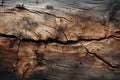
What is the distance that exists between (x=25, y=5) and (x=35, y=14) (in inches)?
3.6

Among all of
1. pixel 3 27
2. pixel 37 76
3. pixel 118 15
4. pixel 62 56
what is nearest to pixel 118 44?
pixel 118 15

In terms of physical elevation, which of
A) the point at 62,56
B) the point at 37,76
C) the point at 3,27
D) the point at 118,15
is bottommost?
the point at 37,76

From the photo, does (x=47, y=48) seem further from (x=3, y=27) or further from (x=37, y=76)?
(x=3, y=27)

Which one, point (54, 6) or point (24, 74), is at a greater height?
point (54, 6)

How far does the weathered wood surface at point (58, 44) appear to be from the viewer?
1.95 meters

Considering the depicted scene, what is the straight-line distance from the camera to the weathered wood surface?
1.95 meters

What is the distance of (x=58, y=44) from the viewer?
1992mm

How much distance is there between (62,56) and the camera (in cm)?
200

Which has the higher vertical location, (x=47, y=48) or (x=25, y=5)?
(x=25, y=5)

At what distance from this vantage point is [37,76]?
2.02 m

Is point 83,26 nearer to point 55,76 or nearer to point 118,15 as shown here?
point 118,15

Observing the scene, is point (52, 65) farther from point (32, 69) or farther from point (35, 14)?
point (35, 14)

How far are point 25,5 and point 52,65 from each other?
0.44m

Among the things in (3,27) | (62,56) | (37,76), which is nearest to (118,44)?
(62,56)
